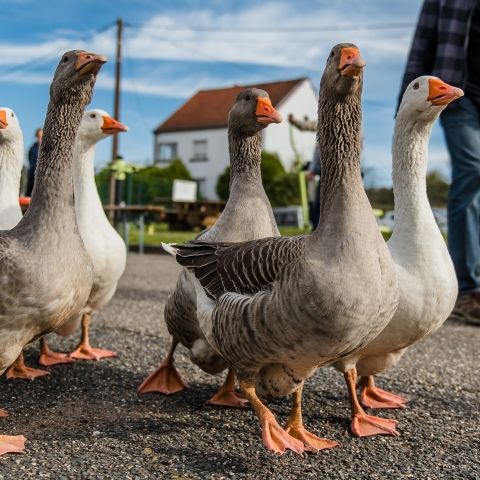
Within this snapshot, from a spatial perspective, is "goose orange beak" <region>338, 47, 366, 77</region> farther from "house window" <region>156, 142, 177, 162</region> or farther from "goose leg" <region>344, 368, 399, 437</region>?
"house window" <region>156, 142, 177, 162</region>

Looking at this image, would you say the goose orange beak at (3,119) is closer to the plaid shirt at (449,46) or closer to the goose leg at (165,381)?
the goose leg at (165,381)

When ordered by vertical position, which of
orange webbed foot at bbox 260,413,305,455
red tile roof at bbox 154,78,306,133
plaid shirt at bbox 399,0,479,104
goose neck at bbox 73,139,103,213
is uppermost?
red tile roof at bbox 154,78,306,133

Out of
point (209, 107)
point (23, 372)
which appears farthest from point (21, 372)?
point (209, 107)

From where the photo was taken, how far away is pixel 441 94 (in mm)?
3359

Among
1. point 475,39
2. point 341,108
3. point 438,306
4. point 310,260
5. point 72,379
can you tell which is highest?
point 475,39

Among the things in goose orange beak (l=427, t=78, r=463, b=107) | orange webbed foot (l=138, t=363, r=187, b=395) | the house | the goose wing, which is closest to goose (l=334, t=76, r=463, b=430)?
goose orange beak (l=427, t=78, r=463, b=107)

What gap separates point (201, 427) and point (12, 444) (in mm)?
879

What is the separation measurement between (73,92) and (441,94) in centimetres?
190

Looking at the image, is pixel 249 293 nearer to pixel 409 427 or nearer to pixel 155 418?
pixel 155 418

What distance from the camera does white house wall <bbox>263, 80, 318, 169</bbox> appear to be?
133 ft

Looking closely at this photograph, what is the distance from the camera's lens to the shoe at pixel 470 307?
19.4 ft

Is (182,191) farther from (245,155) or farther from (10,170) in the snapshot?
(245,155)

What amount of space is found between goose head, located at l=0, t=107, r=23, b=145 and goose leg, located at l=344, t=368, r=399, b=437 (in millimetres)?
2713

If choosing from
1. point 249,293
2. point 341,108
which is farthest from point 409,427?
point 341,108
